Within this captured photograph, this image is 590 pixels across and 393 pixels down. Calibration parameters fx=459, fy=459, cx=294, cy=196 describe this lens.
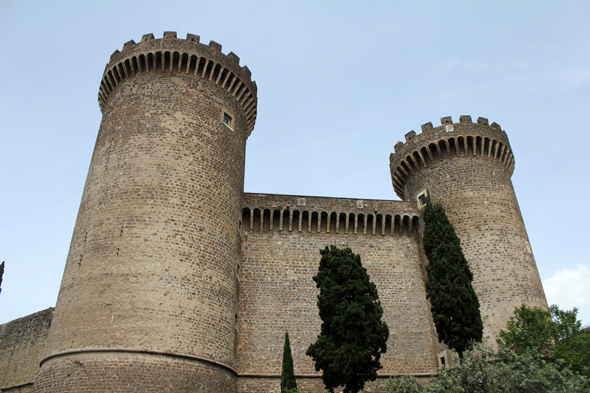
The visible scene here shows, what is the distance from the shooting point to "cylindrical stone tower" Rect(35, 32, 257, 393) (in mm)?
13758

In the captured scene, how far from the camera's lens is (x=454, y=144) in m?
21.6

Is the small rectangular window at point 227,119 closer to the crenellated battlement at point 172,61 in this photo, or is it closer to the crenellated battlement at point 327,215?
the crenellated battlement at point 172,61

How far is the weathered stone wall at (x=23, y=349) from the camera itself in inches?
808

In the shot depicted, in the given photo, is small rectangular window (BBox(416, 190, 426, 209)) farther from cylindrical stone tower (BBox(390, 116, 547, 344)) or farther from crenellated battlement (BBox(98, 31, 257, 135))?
crenellated battlement (BBox(98, 31, 257, 135))

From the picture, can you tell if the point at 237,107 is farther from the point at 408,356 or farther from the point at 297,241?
the point at 408,356

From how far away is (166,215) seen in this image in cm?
1597

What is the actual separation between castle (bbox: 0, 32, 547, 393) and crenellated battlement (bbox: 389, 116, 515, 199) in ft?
0.24

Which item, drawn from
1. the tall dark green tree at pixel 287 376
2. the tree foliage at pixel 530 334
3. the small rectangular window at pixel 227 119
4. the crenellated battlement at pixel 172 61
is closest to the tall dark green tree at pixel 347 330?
the tall dark green tree at pixel 287 376

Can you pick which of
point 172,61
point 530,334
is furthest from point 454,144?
point 172,61

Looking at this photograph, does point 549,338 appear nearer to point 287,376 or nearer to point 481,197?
point 481,197

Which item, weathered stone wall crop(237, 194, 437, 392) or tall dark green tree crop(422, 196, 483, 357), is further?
Result: weathered stone wall crop(237, 194, 437, 392)

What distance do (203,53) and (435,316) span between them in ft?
45.3

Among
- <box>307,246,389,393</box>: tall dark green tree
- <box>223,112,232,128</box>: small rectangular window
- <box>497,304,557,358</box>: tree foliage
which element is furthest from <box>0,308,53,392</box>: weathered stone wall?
<box>497,304,557,358</box>: tree foliage

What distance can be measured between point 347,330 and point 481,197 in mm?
10088
